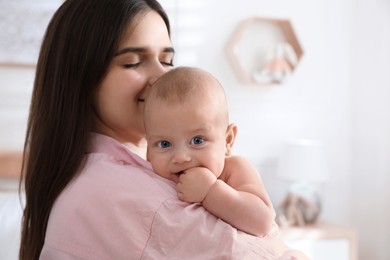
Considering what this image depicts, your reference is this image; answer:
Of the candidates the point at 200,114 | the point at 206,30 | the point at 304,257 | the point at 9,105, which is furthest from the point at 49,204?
the point at 206,30

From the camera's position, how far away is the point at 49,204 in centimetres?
128

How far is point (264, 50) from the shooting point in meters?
3.97

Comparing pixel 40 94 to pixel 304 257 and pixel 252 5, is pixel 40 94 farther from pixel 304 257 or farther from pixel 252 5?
pixel 252 5

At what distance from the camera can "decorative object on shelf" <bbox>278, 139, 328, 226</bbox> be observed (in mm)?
3693

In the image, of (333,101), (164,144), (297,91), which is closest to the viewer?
(164,144)

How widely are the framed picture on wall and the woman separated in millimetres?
1984

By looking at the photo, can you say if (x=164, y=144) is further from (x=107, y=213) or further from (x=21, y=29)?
(x=21, y=29)

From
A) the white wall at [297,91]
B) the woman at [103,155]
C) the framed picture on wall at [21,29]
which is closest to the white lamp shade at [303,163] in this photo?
the white wall at [297,91]

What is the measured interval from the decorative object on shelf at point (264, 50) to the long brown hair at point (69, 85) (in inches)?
101

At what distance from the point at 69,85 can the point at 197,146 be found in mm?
288

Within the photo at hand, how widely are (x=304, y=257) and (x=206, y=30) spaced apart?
2742 millimetres

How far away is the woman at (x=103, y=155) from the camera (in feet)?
3.60

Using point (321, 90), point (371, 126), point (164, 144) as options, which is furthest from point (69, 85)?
point (371, 126)

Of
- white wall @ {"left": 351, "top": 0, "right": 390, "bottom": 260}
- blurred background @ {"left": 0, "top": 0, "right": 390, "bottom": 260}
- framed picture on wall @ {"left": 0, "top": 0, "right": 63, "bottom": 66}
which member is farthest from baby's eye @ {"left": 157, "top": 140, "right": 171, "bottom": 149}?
white wall @ {"left": 351, "top": 0, "right": 390, "bottom": 260}
